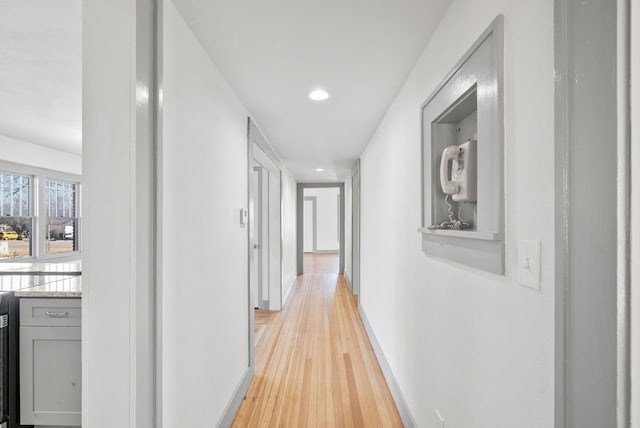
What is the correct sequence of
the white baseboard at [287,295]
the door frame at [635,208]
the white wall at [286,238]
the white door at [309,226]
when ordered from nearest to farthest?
the door frame at [635,208] < the white baseboard at [287,295] < the white wall at [286,238] < the white door at [309,226]

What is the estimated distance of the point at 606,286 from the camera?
55cm

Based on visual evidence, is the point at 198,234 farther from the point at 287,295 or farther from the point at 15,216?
the point at 15,216

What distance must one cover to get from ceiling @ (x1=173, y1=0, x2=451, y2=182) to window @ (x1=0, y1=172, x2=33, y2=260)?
3872 millimetres

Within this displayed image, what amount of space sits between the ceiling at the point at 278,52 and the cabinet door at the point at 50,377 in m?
1.59

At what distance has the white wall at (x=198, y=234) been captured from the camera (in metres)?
1.25

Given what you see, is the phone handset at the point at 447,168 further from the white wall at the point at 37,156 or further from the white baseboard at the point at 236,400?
the white wall at the point at 37,156

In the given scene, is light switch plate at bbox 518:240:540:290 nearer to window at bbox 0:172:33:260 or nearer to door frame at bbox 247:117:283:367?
door frame at bbox 247:117:283:367

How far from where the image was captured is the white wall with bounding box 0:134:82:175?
3.89 meters

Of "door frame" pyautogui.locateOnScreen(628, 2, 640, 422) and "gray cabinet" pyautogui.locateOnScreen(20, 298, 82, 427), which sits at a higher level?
"door frame" pyautogui.locateOnScreen(628, 2, 640, 422)

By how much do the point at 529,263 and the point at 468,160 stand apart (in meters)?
0.48

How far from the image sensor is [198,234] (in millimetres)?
1515

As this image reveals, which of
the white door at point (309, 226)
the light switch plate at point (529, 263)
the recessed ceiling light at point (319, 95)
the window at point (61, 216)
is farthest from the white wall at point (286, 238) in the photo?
the white door at point (309, 226)

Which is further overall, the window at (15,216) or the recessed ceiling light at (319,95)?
the window at (15,216)

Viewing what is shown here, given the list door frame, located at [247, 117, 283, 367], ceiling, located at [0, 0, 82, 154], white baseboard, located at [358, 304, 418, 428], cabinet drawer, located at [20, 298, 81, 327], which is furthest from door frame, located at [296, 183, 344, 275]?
cabinet drawer, located at [20, 298, 81, 327]
